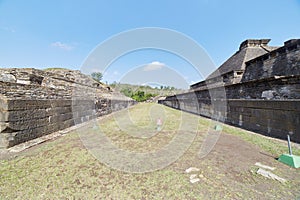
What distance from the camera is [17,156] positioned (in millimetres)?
3010

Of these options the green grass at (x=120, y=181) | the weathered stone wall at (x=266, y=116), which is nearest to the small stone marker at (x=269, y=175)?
the green grass at (x=120, y=181)

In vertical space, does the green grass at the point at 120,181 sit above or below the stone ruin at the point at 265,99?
below

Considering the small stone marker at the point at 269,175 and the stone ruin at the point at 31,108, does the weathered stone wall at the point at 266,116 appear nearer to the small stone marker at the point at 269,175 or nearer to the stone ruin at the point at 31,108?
the small stone marker at the point at 269,175

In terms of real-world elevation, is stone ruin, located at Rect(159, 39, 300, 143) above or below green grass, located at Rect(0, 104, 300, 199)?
above

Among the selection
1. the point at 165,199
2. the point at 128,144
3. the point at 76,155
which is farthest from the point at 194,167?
the point at 76,155

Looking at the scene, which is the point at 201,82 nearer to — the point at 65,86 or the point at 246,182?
the point at 65,86

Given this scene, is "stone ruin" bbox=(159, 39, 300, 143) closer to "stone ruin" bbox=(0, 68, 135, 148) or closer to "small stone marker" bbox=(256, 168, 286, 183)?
"small stone marker" bbox=(256, 168, 286, 183)

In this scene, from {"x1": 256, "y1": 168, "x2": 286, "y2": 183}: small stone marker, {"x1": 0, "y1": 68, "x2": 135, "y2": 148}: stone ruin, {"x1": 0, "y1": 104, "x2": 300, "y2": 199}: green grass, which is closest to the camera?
{"x1": 0, "y1": 104, "x2": 300, "y2": 199}: green grass

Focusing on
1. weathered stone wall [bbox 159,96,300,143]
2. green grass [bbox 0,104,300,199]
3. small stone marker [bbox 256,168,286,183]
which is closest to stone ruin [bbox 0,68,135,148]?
green grass [bbox 0,104,300,199]

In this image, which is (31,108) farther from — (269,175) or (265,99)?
(265,99)

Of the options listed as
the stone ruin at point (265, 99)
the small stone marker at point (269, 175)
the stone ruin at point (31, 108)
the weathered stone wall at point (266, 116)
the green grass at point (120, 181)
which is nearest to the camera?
the green grass at point (120, 181)

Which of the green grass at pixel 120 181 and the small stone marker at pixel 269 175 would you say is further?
the small stone marker at pixel 269 175

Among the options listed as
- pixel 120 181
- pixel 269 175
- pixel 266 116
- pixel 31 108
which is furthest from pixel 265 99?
pixel 31 108

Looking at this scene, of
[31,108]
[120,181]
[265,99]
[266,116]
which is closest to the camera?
[120,181]
